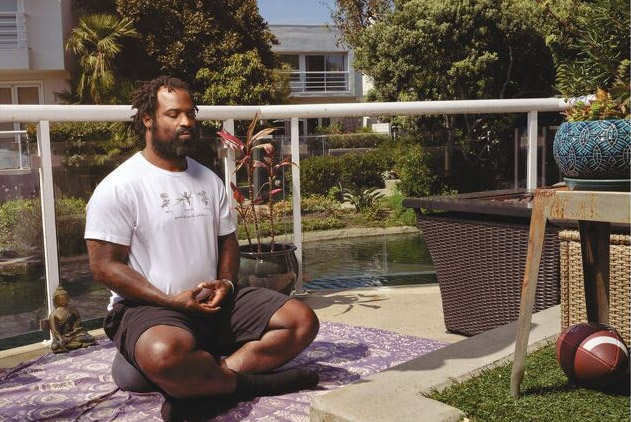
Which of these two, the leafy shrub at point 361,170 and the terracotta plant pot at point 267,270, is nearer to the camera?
the terracotta plant pot at point 267,270

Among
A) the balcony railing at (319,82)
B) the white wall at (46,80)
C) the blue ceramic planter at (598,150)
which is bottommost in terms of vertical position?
the blue ceramic planter at (598,150)

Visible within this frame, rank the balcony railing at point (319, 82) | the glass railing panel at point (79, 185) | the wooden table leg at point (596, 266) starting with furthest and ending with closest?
the balcony railing at point (319, 82) → the glass railing panel at point (79, 185) → the wooden table leg at point (596, 266)

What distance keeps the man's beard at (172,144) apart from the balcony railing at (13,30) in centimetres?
1937

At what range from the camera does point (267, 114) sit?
4887mm

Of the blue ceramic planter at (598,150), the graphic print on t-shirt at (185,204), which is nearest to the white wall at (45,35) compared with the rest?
the graphic print on t-shirt at (185,204)

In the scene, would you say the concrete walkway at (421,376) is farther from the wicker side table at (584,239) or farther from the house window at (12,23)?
the house window at (12,23)

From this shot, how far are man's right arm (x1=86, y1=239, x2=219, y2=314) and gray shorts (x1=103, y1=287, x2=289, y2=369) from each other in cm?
4

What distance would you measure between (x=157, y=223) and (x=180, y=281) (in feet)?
0.83

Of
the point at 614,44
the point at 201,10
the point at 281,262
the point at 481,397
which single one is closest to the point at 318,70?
the point at 201,10

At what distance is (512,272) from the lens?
3.87 meters

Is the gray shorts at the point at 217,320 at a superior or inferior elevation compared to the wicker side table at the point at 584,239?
inferior

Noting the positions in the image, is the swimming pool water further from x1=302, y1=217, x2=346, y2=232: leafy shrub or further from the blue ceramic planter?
the blue ceramic planter

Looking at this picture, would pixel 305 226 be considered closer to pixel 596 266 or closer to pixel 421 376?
pixel 421 376

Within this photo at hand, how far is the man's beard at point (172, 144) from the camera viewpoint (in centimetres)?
307
